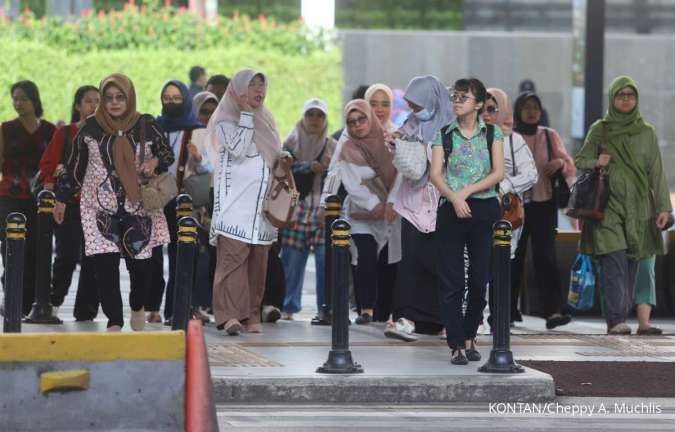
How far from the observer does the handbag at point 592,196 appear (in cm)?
1421

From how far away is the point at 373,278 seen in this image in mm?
14430

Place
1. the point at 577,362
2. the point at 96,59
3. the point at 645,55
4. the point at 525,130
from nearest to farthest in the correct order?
the point at 577,362
the point at 525,130
the point at 96,59
the point at 645,55

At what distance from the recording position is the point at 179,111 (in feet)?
46.9

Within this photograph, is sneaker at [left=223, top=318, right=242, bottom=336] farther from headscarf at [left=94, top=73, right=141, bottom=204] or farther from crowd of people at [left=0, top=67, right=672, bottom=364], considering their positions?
headscarf at [left=94, top=73, right=141, bottom=204]

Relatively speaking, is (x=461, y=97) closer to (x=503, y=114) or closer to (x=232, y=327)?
(x=503, y=114)

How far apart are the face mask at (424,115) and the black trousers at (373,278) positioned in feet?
5.27

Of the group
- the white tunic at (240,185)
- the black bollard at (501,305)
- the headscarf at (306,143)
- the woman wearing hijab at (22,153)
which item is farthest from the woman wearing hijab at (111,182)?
the black bollard at (501,305)

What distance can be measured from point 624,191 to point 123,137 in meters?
3.82

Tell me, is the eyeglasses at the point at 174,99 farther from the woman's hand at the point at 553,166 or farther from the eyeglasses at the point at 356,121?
the woman's hand at the point at 553,166

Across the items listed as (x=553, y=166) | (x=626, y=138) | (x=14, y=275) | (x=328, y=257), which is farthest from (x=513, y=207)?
(x=14, y=275)

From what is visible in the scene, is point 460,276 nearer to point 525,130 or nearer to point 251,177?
point 251,177

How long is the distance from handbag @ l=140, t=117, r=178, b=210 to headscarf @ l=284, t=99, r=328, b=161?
8.05 feet

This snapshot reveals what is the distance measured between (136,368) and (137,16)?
20447 millimetres

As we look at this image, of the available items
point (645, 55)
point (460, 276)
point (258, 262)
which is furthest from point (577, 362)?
point (645, 55)
